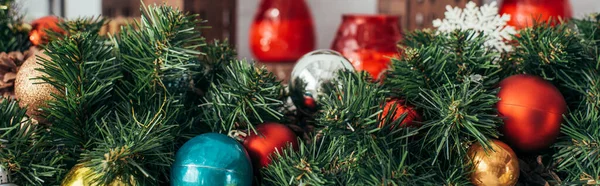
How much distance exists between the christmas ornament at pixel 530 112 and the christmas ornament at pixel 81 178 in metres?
0.27

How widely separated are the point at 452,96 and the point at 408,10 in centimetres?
105

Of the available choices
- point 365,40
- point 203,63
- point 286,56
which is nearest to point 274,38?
point 286,56

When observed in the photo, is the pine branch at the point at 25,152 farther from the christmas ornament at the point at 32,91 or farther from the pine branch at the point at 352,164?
the pine branch at the point at 352,164

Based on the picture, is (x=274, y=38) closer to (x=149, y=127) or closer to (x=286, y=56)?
(x=286, y=56)

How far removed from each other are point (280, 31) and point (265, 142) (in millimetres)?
1051

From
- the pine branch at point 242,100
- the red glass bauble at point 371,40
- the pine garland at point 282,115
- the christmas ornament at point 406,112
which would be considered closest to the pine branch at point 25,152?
the pine garland at point 282,115

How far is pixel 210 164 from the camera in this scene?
427mm

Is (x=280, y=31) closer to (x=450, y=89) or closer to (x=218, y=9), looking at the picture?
(x=218, y=9)

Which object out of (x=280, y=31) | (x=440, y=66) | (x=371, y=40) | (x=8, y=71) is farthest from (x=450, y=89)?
Result: (x=280, y=31)

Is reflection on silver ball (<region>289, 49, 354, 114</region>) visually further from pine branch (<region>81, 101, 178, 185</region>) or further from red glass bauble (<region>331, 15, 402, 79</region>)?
red glass bauble (<region>331, 15, 402, 79</region>)

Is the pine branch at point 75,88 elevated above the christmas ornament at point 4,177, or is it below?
above

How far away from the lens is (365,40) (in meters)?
0.94

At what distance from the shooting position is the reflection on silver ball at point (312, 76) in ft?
1.82

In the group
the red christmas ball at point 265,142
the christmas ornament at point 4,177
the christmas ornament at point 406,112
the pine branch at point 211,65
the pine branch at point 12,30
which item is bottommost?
the christmas ornament at point 4,177
